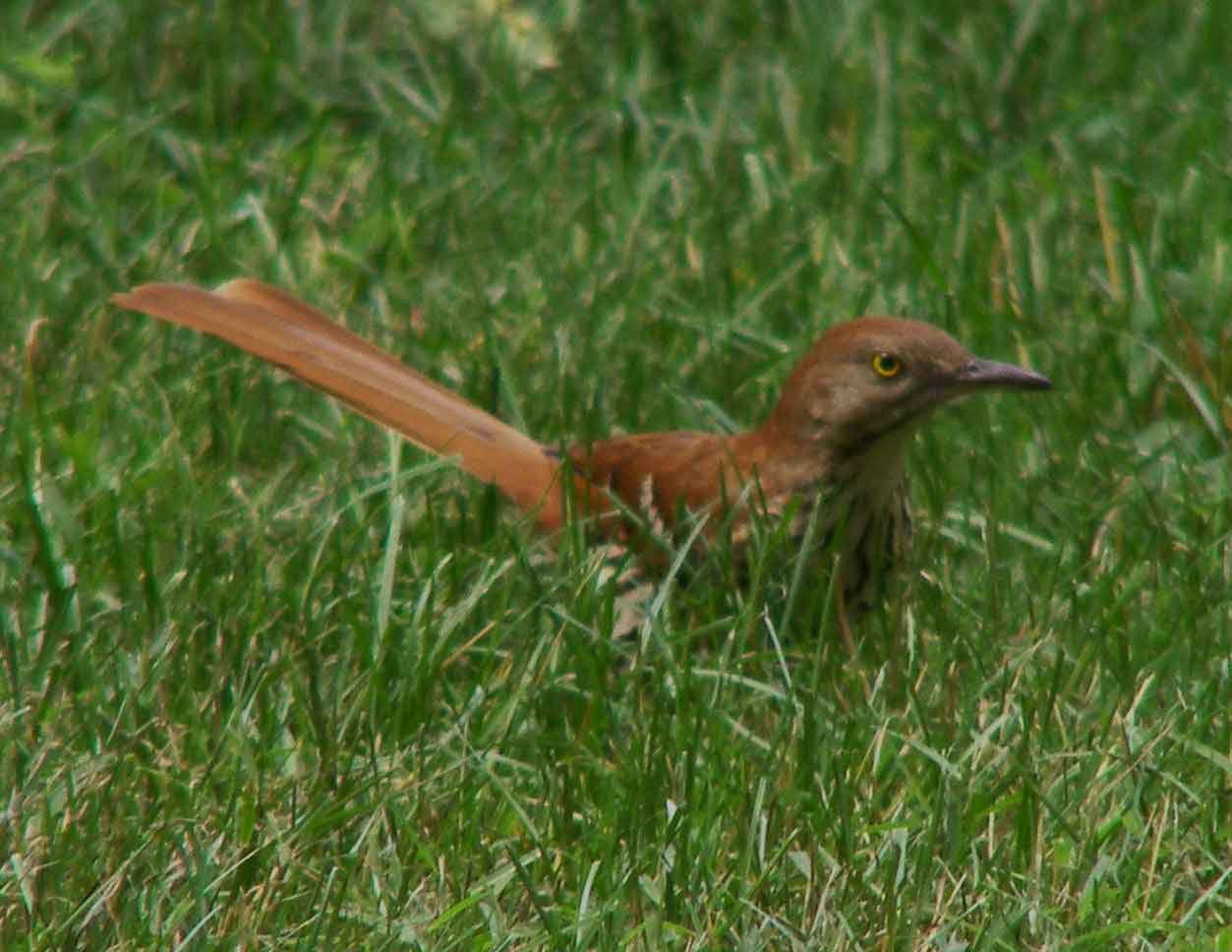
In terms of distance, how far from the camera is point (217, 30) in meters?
6.54

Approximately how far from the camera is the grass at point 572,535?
11.5ft

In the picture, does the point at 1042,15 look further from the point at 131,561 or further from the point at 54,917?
the point at 54,917

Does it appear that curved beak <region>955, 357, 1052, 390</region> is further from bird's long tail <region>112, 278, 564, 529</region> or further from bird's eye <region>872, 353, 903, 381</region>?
bird's long tail <region>112, 278, 564, 529</region>

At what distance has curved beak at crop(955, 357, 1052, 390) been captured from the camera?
4.52 m

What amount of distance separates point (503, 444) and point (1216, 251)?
67.4 inches

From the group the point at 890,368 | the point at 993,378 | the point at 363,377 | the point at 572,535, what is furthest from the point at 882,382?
the point at 363,377

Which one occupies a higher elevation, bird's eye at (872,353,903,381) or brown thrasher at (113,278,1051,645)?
bird's eye at (872,353,903,381)

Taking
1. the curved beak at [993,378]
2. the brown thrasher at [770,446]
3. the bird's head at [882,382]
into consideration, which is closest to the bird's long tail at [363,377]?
the brown thrasher at [770,446]

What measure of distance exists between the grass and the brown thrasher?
11cm

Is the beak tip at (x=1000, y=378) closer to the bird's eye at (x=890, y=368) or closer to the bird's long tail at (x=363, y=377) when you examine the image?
the bird's eye at (x=890, y=368)

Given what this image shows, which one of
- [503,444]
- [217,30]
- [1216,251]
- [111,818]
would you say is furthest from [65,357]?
[1216,251]

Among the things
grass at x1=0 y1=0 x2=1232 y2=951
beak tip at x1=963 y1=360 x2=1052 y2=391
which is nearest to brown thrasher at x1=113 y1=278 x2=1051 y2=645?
beak tip at x1=963 y1=360 x2=1052 y2=391

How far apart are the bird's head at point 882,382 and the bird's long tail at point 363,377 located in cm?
53

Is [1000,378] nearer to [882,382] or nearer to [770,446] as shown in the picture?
[882,382]
